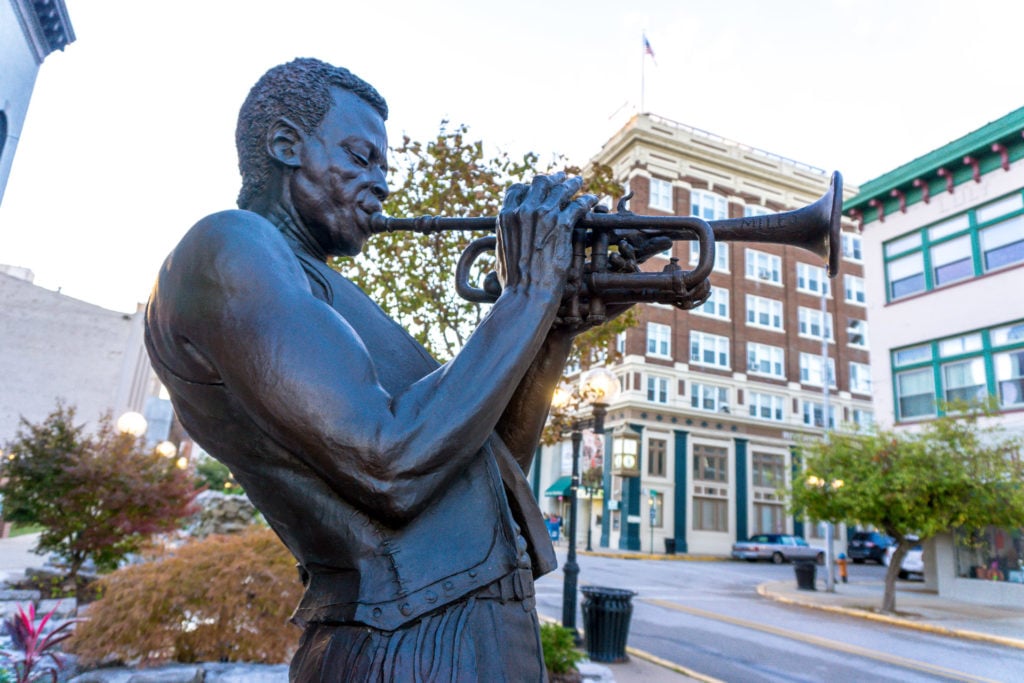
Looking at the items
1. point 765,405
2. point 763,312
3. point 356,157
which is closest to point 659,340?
point 763,312

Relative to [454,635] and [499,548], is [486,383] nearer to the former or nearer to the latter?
[499,548]

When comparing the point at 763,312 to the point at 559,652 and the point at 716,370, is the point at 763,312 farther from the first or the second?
the point at 559,652

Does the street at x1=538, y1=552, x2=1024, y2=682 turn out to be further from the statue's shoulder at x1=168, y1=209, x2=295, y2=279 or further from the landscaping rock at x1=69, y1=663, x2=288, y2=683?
the statue's shoulder at x1=168, y1=209, x2=295, y2=279

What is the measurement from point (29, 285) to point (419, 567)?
30.9 ft

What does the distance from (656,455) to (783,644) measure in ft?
85.6

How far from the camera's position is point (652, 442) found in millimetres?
37781

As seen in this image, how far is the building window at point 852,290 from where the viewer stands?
47.1 meters

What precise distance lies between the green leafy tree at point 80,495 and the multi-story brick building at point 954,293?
18694mm

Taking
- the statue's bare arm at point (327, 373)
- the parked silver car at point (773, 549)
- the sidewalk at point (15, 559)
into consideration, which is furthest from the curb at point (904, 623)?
the sidewalk at point (15, 559)

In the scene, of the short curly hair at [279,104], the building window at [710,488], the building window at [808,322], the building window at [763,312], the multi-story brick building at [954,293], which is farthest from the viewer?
the building window at [808,322]

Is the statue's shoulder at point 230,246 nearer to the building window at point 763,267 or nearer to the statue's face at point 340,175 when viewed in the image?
the statue's face at point 340,175

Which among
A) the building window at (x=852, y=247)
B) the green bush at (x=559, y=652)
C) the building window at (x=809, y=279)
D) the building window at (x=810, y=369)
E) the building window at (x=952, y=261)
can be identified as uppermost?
the building window at (x=852, y=247)

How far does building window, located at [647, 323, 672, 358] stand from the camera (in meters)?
38.8

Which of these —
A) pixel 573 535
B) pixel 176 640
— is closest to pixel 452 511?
pixel 176 640
